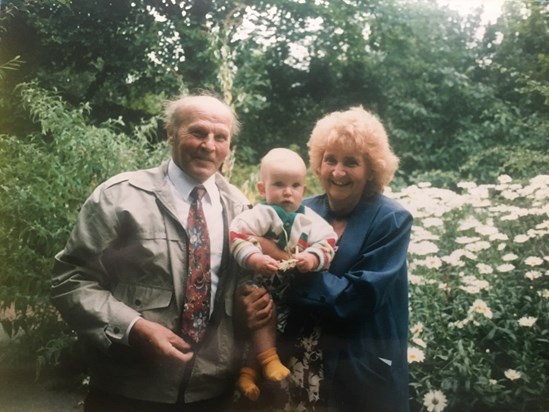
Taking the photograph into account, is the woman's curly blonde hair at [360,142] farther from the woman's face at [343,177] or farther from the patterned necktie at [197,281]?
the patterned necktie at [197,281]

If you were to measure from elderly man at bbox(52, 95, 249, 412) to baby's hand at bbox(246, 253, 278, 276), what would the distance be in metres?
0.10

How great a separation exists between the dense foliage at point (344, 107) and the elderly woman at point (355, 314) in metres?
0.15

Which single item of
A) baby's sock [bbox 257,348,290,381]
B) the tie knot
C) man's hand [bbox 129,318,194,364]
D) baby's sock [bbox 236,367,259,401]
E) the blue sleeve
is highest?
the tie knot

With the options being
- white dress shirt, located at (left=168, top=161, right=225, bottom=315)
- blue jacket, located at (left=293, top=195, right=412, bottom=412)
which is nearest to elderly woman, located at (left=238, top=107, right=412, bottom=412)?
blue jacket, located at (left=293, top=195, right=412, bottom=412)

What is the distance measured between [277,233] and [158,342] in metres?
0.37

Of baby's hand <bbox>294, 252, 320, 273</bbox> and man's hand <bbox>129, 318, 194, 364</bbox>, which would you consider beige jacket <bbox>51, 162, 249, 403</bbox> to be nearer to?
man's hand <bbox>129, 318, 194, 364</bbox>

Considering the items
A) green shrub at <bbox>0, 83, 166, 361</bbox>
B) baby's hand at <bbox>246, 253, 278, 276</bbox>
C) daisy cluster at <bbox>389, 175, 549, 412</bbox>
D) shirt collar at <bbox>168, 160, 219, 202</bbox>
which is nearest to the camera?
baby's hand at <bbox>246, 253, 278, 276</bbox>

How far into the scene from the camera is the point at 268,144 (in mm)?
1534

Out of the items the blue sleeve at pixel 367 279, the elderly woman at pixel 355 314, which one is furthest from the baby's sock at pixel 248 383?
the blue sleeve at pixel 367 279

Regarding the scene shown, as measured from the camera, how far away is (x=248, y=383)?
49.6 inches

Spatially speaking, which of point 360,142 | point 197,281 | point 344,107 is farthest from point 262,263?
point 344,107

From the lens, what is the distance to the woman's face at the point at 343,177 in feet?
4.37

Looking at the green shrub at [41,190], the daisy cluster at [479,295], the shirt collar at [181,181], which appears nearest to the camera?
the shirt collar at [181,181]

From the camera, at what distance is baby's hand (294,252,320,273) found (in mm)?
1202
